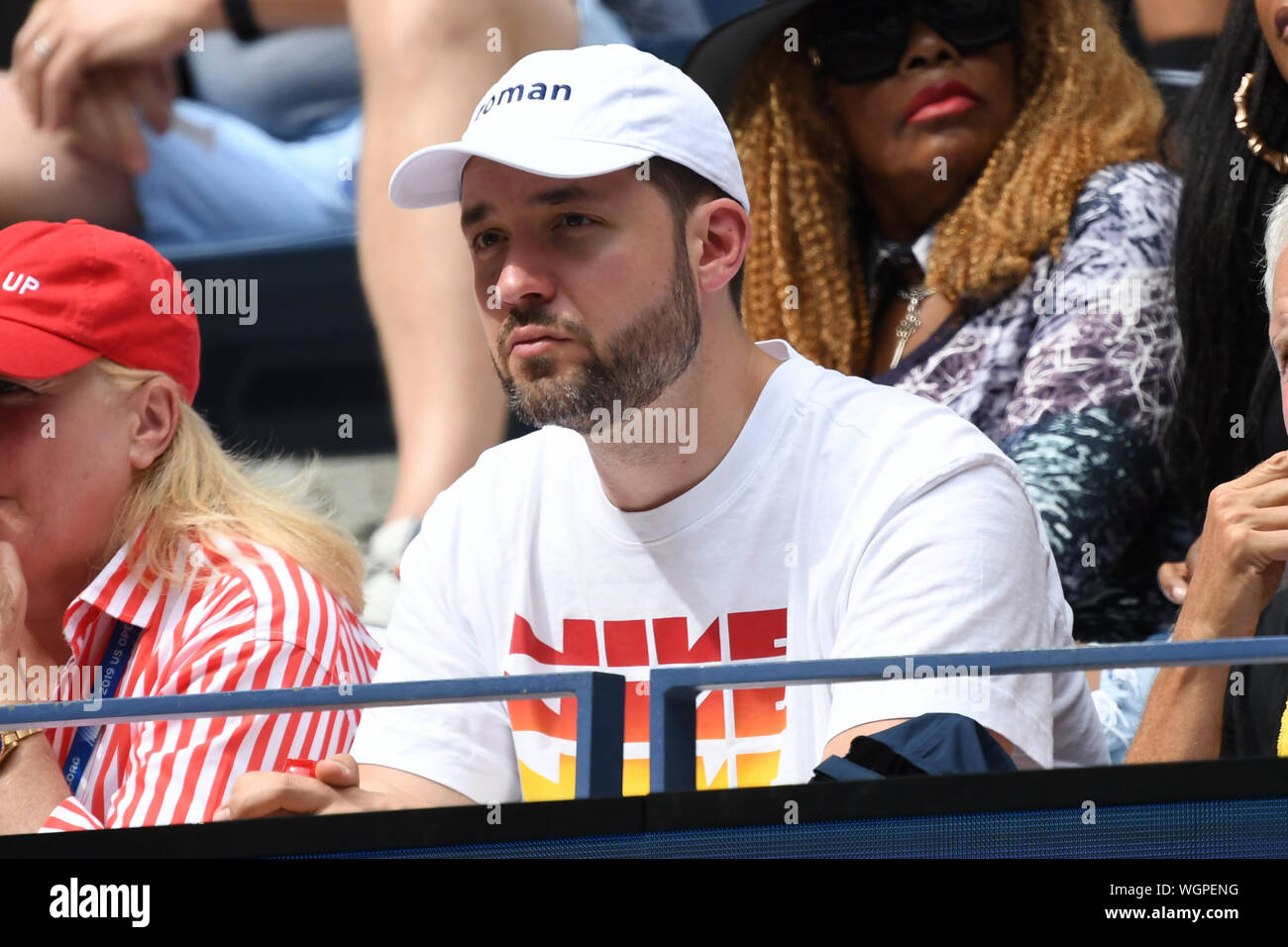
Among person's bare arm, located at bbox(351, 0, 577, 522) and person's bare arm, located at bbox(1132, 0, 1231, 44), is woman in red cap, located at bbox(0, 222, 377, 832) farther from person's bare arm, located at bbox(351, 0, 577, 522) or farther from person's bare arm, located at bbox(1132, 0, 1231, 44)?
person's bare arm, located at bbox(1132, 0, 1231, 44)

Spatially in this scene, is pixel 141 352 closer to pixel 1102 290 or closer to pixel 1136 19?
pixel 1102 290

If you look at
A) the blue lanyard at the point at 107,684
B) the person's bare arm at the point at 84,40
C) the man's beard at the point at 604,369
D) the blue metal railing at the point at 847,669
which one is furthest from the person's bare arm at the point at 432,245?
the blue metal railing at the point at 847,669

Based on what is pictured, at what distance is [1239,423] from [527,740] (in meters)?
1.34

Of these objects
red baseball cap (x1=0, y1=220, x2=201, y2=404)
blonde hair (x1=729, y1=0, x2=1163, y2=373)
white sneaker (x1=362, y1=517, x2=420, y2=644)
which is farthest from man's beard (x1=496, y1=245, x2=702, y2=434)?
white sneaker (x1=362, y1=517, x2=420, y2=644)

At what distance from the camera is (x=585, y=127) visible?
2.09 meters

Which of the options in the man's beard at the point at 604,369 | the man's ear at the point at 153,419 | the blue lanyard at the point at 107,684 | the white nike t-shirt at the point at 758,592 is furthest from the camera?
the man's ear at the point at 153,419

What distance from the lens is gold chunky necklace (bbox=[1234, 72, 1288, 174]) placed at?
9.27 feet

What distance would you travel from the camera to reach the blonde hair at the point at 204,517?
238 cm

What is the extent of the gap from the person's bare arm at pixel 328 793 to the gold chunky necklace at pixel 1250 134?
63.8 inches

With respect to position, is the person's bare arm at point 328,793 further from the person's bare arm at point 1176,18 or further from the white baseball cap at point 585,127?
the person's bare arm at point 1176,18

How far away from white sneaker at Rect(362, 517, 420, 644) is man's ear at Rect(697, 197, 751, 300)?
1167 mm

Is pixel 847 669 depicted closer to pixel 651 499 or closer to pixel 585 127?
pixel 651 499
